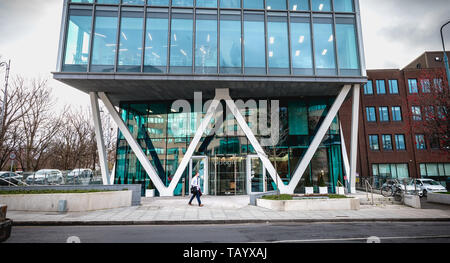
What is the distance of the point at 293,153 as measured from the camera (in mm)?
22609

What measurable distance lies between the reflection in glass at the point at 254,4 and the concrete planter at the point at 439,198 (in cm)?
1761

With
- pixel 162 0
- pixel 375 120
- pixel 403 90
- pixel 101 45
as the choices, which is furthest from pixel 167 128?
pixel 403 90

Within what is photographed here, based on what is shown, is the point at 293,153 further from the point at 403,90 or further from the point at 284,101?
the point at 403,90

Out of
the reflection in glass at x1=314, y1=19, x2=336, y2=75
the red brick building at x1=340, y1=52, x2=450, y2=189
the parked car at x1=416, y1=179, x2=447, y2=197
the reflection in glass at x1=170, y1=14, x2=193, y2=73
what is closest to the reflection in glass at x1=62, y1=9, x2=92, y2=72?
the reflection in glass at x1=170, y1=14, x2=193, y2=73

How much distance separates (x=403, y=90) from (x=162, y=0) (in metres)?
33.4

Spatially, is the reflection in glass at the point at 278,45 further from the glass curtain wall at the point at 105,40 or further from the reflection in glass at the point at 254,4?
the glass curtain wall at the point at 105,40

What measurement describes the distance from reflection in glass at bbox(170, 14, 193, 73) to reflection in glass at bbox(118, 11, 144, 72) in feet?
7.73

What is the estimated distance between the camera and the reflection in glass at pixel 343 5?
64.8 ft

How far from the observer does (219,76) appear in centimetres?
1800

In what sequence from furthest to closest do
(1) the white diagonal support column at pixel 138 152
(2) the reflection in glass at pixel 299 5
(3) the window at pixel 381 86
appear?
(3) the window at pixel 381 86, (1) the white diagonal support column at pixel 138 152, (2) the reflection in glass at pixel 299 5

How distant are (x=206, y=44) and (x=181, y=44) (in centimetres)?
184

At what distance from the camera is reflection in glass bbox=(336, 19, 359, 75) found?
19.0m

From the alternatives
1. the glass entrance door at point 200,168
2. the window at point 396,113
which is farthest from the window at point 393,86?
the glass entrance door at point 200,168

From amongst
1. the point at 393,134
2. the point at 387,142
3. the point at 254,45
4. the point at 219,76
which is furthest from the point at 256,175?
the point at 393,134
